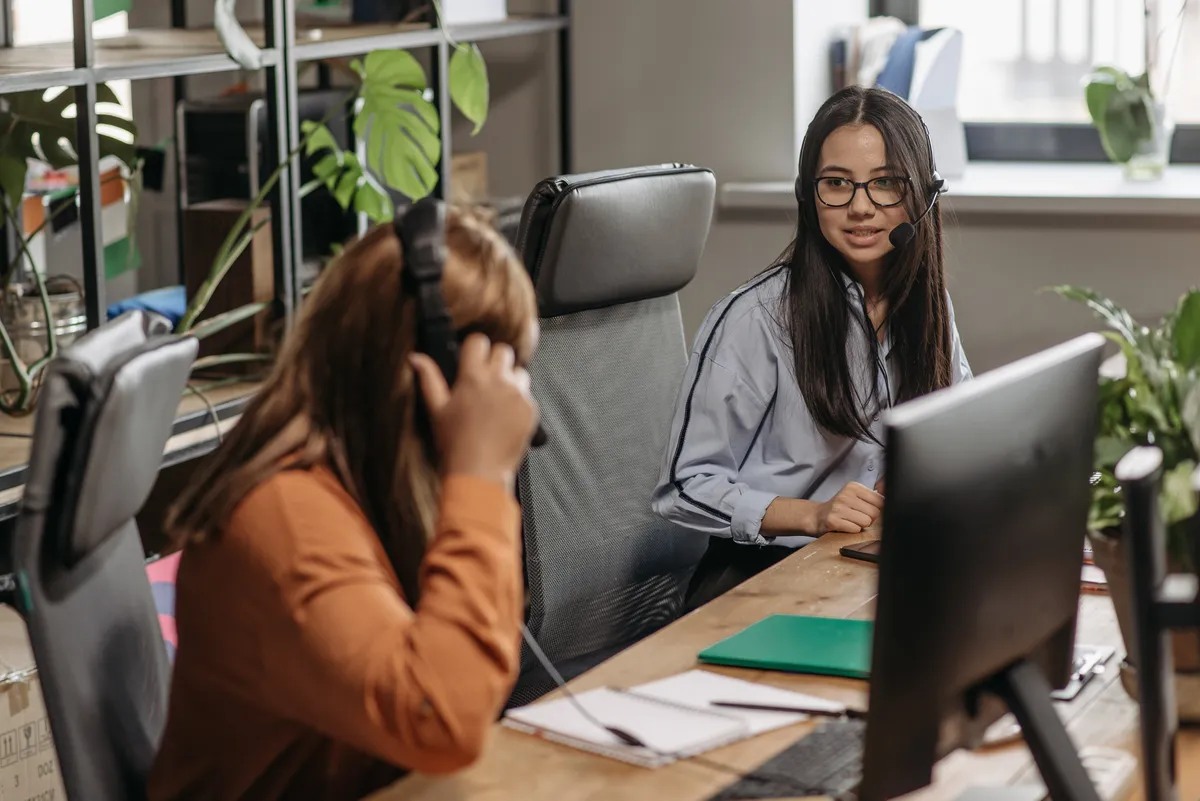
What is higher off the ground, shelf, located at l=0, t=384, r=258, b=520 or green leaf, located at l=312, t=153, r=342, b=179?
green leaf, located at l=312, t=153, r=342, b=179

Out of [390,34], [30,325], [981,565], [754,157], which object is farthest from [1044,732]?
[754,157]

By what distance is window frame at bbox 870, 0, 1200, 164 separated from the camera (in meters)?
3.47

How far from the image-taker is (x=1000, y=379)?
1.04 m

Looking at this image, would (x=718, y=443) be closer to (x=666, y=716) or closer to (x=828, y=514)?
(x=828, y=514)

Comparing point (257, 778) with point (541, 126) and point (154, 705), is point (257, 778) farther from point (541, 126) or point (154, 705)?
point (541, 126)

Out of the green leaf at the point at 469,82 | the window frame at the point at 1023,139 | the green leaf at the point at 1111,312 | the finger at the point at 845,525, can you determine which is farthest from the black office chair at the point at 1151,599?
the window frame at the point at 1023,139

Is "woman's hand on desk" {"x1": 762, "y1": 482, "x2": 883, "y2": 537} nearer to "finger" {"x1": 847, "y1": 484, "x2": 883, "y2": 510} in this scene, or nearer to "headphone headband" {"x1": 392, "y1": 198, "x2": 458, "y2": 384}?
"finger" {"x1": 847, "y1": 484, "x2": 883, "y2": 510}

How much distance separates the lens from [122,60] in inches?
91.3

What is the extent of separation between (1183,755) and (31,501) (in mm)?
935

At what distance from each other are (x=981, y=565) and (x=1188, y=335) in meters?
0.42

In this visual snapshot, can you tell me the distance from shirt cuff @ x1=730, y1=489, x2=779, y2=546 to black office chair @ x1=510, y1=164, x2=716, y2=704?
195 millimetres

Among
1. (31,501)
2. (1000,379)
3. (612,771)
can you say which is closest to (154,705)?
(31,501)

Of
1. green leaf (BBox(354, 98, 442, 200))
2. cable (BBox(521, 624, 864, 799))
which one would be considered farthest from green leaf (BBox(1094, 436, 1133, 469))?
green leaf (BBox(354, 98, 442, 200))

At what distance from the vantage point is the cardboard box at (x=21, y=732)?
199cm
